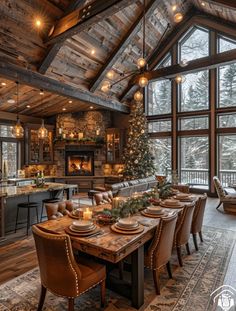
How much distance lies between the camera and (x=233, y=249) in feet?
12.4

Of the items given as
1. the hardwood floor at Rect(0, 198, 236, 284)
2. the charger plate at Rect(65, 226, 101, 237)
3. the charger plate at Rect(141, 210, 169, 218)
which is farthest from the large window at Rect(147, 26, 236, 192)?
the charger plate at Rect(65, 226, 101, 237)

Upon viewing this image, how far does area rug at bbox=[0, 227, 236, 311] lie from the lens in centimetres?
236

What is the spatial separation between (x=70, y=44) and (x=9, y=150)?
5.38 m

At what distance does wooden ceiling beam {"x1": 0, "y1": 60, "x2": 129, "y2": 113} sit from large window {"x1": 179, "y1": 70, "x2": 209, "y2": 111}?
313 cm

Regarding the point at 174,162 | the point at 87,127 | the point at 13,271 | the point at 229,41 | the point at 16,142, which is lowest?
the point at 13,271

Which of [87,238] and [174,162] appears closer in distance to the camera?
[87,238]

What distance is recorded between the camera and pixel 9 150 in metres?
9.01

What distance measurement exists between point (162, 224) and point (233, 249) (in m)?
2.21

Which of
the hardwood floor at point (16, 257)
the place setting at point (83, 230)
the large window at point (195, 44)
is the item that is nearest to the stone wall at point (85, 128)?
the large window at point (195, 44)

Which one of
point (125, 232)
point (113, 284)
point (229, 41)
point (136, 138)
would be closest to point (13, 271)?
point (113, 284)

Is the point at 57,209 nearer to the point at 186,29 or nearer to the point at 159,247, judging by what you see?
the point at 159,247

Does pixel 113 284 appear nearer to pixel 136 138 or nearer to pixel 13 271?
pixel 13 271

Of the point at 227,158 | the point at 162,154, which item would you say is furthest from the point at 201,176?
the point at 162,154

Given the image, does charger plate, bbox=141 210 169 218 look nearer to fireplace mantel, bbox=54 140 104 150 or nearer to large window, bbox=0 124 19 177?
fireplace mantel, bbox=54 140 104 150
